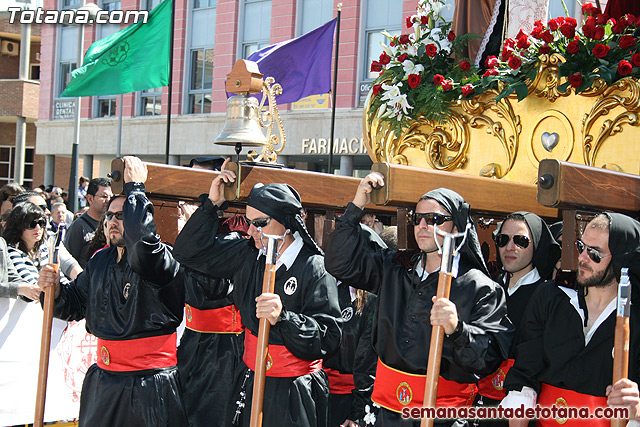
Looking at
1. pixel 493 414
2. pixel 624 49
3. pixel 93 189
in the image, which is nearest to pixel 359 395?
pixel 493 414

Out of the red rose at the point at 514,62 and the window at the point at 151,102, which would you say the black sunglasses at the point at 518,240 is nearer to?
the red rose at the point at 514,62

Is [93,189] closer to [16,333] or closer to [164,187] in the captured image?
[16,333]

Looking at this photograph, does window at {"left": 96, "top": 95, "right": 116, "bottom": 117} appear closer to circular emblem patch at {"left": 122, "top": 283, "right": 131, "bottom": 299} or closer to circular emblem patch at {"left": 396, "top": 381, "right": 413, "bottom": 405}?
circular emblem patch at {"left": 122, "top": 283, "right": 131, "bottom": 299}

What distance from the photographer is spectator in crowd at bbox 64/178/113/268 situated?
23.0 ft

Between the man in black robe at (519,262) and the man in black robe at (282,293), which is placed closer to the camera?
the man in black robe at (282,293)

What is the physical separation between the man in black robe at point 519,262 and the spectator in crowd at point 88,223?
400 centimetres

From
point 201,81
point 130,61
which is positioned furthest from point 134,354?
point 201,81

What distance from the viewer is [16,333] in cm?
568

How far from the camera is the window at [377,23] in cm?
1617

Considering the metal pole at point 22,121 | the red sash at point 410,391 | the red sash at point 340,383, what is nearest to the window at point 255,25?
the metal pole at point 22,121

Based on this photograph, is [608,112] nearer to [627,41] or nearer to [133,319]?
[627,41]

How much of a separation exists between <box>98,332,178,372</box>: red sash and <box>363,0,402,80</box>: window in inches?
497

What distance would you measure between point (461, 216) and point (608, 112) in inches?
67.7

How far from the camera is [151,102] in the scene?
68.7 feet
